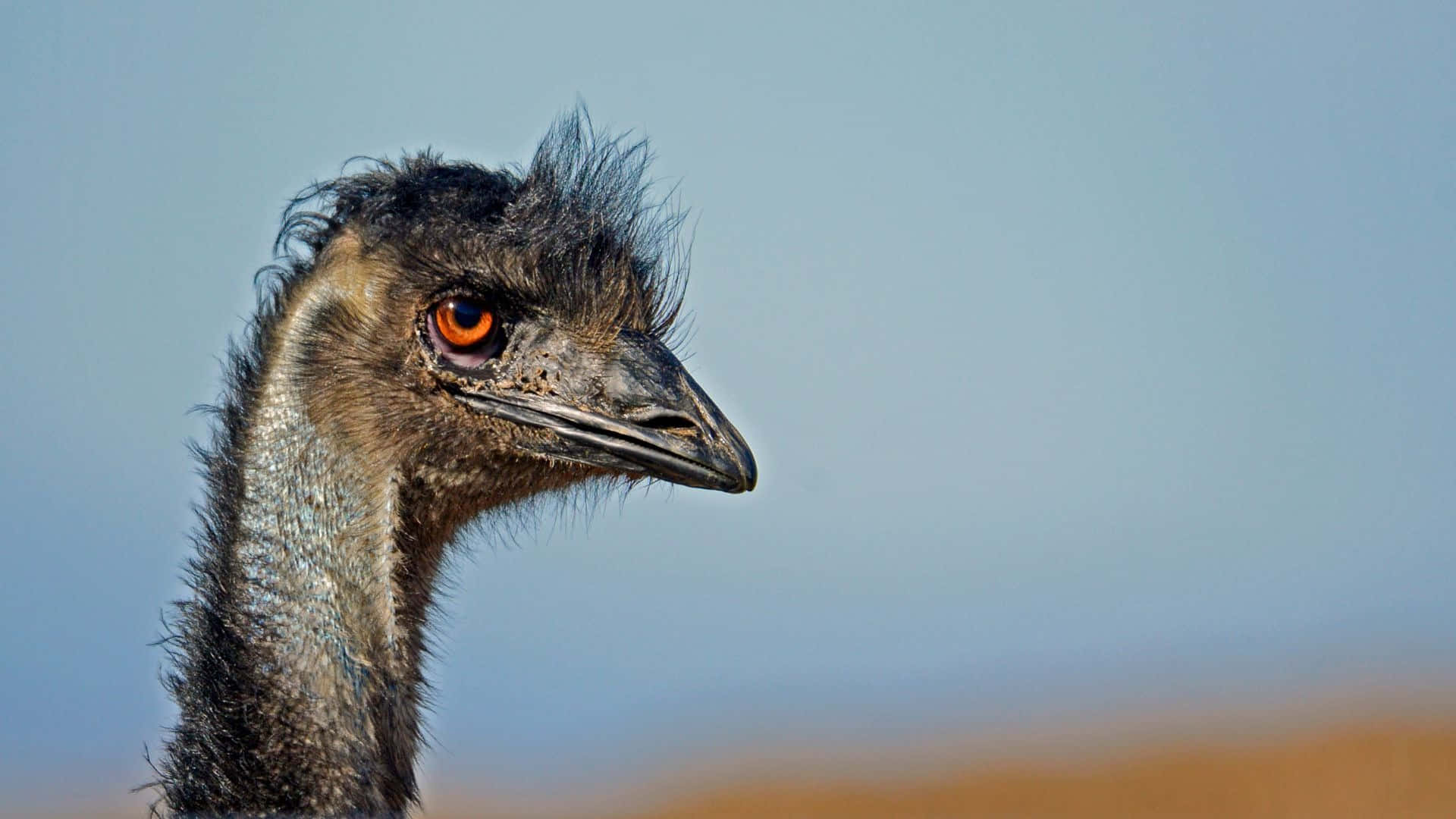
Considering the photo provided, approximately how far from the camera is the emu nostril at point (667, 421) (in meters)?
3.01

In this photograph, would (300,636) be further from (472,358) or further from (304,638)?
(472,358)

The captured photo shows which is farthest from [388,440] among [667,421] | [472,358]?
[667,421]

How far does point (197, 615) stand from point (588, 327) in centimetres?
93

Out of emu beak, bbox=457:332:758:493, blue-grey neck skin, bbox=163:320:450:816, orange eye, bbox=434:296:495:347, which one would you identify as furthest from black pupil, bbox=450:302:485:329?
blue-grey neck skin, bbox=163:320:450:816

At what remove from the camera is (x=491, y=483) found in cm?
322

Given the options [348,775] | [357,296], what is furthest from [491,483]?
[348,775]

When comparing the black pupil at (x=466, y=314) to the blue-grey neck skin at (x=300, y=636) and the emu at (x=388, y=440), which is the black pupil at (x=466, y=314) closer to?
the emu at (x=388, y=440)

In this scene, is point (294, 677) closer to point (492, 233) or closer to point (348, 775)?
point (348, 775)

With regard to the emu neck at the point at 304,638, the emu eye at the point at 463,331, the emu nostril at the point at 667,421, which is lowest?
the emu neck at the point at 304,638

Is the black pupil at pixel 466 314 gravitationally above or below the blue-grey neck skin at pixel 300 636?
above

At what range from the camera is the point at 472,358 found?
3145 mm

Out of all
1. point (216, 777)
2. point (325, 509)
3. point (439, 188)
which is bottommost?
point (216, 777)

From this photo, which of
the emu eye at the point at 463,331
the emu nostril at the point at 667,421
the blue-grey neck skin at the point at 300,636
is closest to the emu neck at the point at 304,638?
the blue-grey neck skin at the point at 300,636

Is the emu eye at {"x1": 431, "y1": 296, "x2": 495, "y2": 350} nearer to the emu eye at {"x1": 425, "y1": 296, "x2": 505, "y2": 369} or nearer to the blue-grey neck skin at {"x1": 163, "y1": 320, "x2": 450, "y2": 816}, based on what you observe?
the emu eye at {"x1": 425, "y1": 296, "x2": 505, "y2": 369}
